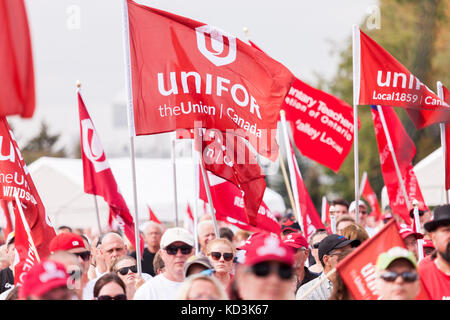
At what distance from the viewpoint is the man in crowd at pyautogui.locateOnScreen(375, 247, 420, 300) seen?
5.21m

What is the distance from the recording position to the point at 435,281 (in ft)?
19.6

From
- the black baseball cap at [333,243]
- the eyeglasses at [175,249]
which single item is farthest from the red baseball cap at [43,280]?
the black baseball cap at [333,243]

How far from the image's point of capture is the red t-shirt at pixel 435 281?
5.90 meters

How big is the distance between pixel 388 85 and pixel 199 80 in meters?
3.05

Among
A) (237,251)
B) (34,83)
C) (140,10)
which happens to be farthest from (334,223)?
(34,83)

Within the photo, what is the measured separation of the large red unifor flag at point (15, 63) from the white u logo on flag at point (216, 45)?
2.75 m

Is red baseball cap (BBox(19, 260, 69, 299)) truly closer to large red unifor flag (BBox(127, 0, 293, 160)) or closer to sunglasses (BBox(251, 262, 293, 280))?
sunglasses (BBox(251, 262, 293, 280))

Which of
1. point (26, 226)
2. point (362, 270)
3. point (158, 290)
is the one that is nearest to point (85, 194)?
point (26, 226)

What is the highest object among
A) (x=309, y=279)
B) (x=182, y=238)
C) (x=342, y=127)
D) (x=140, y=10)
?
(x=140, y=10)

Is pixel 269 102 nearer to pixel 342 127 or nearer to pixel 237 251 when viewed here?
pixel 237 251

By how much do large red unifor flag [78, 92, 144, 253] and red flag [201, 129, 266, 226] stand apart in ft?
8.88

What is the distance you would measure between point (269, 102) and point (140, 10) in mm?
1588

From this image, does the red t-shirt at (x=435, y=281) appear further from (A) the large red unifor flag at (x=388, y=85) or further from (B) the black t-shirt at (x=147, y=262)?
(B) the black t-shirt at (x=147, y=262)

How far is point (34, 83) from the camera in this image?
5.96m
